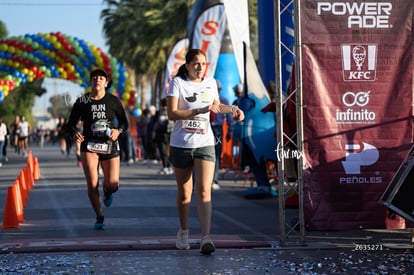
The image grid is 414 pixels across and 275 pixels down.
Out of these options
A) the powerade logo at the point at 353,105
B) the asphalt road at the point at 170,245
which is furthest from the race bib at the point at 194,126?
the powerade logo at the point at 353,105

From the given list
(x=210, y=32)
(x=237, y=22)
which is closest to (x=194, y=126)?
(x=237, y=22)

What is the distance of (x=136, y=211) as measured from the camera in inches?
493

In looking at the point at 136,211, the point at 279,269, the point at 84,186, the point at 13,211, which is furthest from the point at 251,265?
the point at 84,186

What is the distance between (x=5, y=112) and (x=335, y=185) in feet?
275

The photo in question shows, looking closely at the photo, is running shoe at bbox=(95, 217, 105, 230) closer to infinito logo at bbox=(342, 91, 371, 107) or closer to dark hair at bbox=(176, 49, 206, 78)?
dark hair at bbox=(176, 49, 206, 78)

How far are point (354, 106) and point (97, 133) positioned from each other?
124 inches

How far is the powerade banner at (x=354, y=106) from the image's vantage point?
8.45m

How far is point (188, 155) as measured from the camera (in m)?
8.29

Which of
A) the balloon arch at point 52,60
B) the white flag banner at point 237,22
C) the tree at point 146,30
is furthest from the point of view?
the tree at point 146,30

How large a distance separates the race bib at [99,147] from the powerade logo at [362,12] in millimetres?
3119

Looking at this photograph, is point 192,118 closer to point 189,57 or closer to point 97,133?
point 189,57

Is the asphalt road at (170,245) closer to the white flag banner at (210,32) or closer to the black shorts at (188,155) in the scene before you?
the black shorts at (188,155)

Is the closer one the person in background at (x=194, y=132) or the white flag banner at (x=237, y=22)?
the person in background at (x=194, y=132)

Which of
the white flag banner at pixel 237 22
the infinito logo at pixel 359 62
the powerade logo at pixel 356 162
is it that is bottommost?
the powerade logo at pixel 356 162
